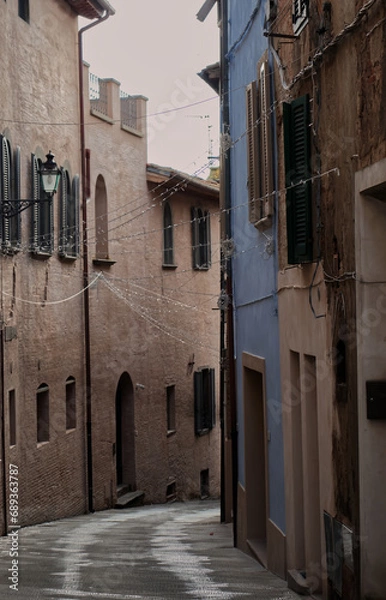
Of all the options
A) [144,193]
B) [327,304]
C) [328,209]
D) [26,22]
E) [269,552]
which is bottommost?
[269,552]

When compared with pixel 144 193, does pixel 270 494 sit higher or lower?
lower

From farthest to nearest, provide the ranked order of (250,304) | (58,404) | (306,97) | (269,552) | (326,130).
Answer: (58,404)
(250,304)
(269,552)
(306,97)
(326,130)

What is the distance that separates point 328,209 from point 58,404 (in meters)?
13.3

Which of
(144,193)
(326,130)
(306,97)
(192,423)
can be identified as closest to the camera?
(326,130)

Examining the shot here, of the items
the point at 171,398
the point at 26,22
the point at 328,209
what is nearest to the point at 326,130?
the point at 328,209

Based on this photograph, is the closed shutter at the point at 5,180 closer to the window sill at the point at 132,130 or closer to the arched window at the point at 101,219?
the arched window at the point at 101,219

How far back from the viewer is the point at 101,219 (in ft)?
81.1

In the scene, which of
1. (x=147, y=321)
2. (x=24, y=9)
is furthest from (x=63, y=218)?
(x=147, y=321)

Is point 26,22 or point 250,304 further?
point 26,22

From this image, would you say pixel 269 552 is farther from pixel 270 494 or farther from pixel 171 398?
pixel 171 398

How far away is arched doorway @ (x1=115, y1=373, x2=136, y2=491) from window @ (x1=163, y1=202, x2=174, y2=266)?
377 cm

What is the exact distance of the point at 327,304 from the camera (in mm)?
8727

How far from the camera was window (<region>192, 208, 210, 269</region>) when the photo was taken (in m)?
30.2

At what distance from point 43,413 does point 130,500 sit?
17.8 ft
